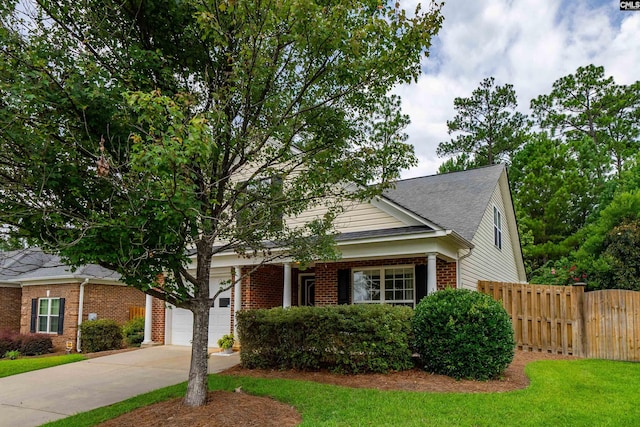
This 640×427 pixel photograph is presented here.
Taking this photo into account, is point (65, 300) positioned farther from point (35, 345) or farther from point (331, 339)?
point (331, 339)

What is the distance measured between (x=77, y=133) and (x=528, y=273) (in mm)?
23948

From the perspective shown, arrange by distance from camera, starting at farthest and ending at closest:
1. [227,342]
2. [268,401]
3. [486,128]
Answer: [486,128]
[227,342]
[268,401]

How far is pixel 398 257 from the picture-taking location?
12133mm

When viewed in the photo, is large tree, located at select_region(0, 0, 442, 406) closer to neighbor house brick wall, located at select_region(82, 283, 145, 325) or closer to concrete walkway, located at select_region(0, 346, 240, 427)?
Answer: concrete walkway, located at select_region(0, 346, 240, 427)

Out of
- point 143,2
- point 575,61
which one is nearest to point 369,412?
Answer: point 143,2

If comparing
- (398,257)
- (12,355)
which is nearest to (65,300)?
(12,355)

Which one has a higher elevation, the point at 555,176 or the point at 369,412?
the point at 555,176

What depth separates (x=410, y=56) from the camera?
6273mm

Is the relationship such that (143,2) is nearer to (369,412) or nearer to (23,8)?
(23,8)

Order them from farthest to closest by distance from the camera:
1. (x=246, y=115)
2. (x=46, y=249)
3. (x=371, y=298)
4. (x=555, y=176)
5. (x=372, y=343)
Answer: (x=555, y=176) → (x=371, y=298) → (x=372, y=343) → (x=246, y=115) → (x=46, y=249)

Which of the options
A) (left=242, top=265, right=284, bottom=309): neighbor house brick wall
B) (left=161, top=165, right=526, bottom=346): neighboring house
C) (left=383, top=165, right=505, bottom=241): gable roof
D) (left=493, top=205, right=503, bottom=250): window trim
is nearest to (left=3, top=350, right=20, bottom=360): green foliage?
(left=161, top=165, right=526, bottom=346): neighboring house

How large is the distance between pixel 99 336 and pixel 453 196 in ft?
41.7

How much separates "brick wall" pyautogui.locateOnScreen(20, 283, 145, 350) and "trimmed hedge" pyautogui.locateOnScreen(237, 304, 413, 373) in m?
11.1

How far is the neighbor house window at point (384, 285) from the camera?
12078mm
